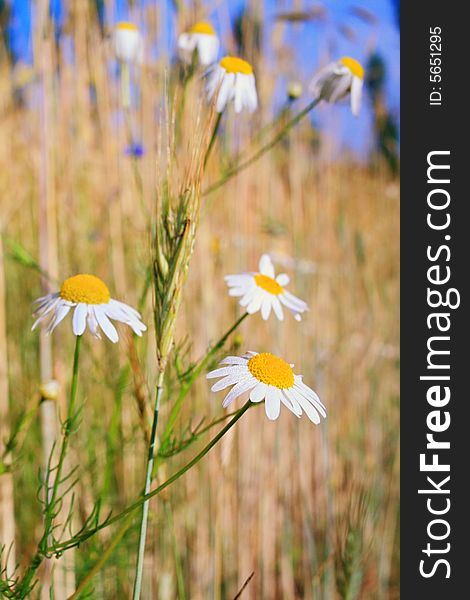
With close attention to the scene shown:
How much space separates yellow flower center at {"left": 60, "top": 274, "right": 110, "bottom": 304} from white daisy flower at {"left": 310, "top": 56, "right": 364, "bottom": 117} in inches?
13.9

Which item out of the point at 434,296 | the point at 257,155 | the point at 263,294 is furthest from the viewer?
the point at 434,296

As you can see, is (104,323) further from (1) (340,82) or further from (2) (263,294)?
(1) (340,82)

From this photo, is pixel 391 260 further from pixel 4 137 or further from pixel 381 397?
pixel 4 137

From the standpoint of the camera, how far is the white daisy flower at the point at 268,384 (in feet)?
1.27

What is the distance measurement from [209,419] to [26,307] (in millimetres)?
479

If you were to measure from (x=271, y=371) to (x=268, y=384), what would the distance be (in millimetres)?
10

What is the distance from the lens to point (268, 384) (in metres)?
0.40

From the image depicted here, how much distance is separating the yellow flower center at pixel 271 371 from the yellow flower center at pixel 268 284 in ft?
0.56

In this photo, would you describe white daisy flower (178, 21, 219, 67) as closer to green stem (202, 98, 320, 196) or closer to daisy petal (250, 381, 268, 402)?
green stem (202, 98, 320, 196)

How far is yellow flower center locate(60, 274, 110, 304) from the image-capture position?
481 mm

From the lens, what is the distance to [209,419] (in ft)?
3.30

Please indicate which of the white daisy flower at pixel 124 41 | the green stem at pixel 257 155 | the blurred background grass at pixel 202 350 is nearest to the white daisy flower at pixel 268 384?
the green stem at pixel 257 155

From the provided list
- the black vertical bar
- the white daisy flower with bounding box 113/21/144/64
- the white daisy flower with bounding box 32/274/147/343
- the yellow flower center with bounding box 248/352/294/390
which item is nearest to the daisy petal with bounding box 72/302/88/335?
the white daisy flower with bounding box 32/274/147/343

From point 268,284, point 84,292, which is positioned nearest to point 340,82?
point 268,284
